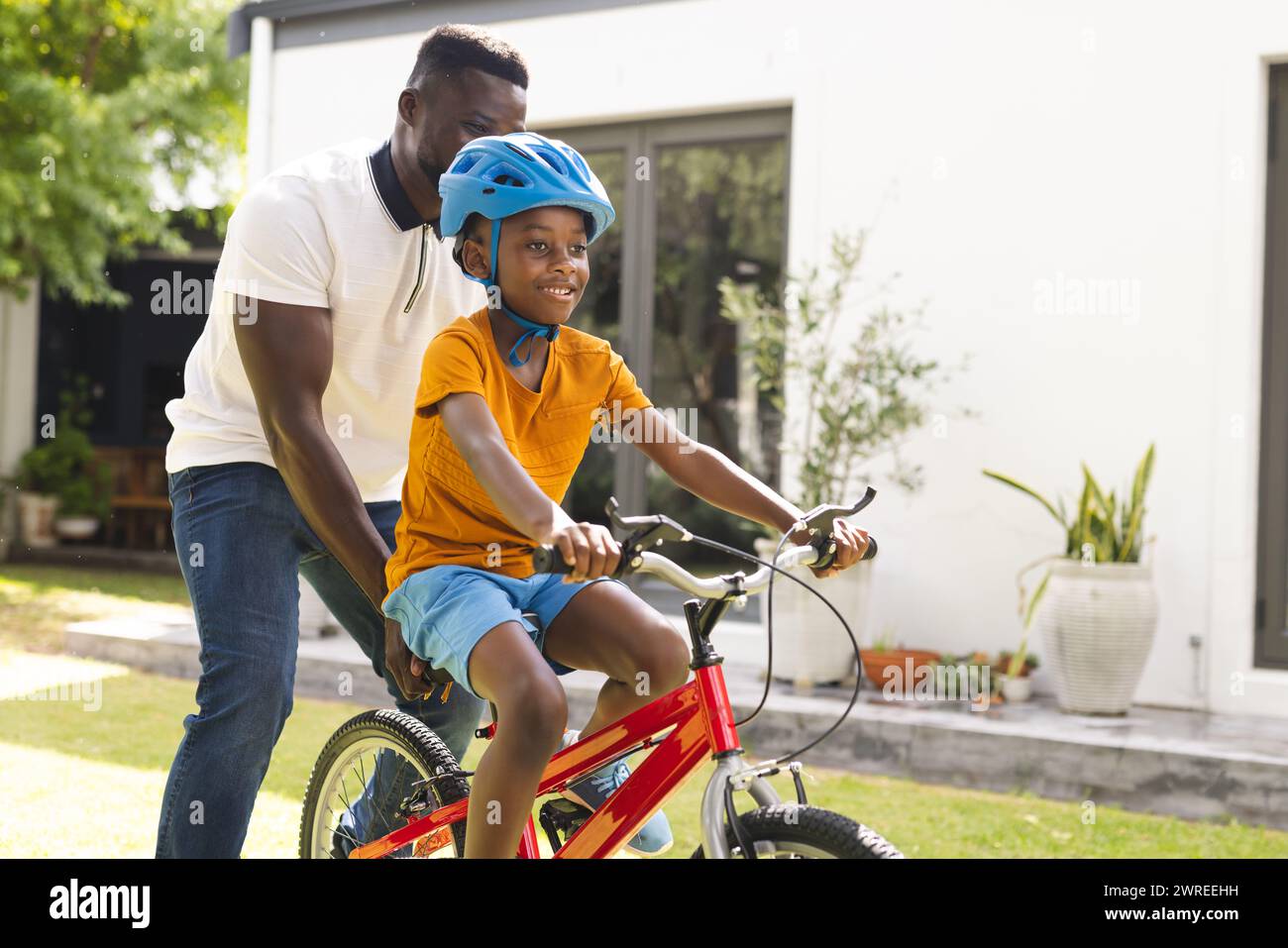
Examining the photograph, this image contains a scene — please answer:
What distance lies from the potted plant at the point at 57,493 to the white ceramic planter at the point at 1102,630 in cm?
1003

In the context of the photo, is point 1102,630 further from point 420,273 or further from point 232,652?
point 232,652

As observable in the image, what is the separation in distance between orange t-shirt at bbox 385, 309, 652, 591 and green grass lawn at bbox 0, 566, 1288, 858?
118cm

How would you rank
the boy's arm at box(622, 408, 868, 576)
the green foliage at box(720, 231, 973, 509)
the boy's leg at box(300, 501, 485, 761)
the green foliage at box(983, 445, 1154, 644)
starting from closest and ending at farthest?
the boy's arm at box(622, 408, 868, 576) → the boy's leg at box(300, 501, 485, 761) → the green foliage at box(983, 445, 1154, 644) → the green foliage at box(720, 231, 973, 509)

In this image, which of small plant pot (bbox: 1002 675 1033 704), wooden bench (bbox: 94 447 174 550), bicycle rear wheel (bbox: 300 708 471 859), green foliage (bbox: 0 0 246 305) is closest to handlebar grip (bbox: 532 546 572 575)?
bicycle rear wheel (bbox: 300 708 471 859)

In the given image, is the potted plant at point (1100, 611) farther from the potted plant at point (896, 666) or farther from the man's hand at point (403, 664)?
the man's hand at point (403, 664)

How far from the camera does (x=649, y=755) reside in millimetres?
2244

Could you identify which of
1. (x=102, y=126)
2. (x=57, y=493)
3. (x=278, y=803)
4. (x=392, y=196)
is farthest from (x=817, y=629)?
(x=57, y=493)

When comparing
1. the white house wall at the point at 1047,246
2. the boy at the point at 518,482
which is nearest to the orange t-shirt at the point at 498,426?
the boy at the point at 518,482

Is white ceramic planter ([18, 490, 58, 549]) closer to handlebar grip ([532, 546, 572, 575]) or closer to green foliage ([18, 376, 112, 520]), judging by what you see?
green foliage ([18, 376, 112, 520])

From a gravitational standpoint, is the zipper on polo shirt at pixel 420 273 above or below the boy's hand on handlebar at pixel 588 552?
above

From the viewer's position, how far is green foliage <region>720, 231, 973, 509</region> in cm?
611

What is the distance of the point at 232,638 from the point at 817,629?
3.76 m

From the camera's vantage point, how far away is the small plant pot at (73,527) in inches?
492
